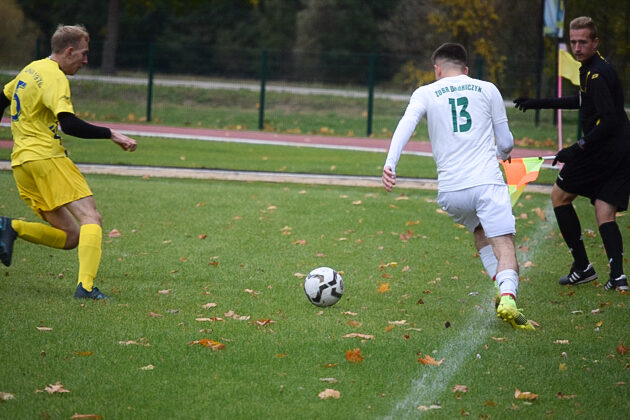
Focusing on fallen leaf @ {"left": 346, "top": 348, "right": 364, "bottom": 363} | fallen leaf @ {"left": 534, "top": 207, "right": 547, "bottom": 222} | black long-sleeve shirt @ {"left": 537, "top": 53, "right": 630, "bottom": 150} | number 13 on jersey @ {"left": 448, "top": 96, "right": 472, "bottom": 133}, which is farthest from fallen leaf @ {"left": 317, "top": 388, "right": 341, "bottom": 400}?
fallen leaf @ {"left": 534, "top": 207, "right": 547, "bottom": 222}

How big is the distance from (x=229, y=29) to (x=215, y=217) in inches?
1783

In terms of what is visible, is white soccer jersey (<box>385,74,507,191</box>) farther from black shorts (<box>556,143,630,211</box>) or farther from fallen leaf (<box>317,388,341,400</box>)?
fallen leaf (<box>317,388,341,400</box>)

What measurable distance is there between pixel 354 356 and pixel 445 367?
1.91ft

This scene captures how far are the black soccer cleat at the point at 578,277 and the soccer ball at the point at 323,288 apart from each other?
2415mm

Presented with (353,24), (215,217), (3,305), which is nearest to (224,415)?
(3,305)

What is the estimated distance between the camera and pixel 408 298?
700 centimetres

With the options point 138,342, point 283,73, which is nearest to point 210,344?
point 138,342

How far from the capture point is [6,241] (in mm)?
6402

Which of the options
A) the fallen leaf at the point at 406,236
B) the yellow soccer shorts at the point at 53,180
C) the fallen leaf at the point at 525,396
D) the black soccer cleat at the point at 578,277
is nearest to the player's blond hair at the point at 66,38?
the yellow soccer shorts at the point at 53,180

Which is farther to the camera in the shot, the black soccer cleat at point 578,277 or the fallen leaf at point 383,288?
the black soccer cleat at point 578,277

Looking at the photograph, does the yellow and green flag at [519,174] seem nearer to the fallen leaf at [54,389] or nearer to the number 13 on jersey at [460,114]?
the number 13 on jersey at [460,114]

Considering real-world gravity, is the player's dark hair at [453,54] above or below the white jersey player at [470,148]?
above

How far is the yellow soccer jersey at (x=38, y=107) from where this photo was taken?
6.26m

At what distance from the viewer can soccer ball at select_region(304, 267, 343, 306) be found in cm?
646
